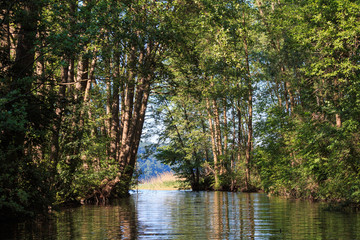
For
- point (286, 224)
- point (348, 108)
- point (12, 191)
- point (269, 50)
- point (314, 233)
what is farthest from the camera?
point (269, 50)

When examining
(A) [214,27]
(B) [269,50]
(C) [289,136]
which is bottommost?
(C) [289,136]

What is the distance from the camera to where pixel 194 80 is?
23.8 metres

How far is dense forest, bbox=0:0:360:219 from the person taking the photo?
9898 mm

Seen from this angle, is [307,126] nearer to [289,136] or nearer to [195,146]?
[289,136]

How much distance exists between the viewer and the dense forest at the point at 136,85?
32.5ft

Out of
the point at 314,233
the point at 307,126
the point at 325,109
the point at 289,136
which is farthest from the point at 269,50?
the point at 314,233

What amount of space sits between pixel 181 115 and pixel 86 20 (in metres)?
38.1

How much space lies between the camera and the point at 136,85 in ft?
70.4

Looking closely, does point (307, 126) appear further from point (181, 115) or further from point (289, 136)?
point (181, 115)

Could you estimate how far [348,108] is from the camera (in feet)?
42.1

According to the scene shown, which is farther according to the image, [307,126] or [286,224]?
[307,126]

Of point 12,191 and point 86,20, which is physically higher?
point 86,20

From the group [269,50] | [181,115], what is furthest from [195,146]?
[269,50]

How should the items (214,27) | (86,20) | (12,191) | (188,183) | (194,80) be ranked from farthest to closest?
1. (188,183)
2. (194,80)
3. (214,27)
4. (86,20)
5. (12,191)
